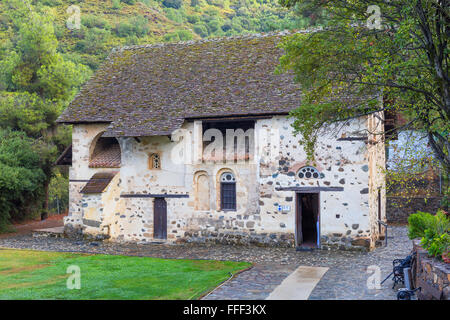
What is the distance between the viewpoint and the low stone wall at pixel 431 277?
27.0 feet

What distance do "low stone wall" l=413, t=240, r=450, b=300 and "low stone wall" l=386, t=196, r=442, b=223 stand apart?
16.0m

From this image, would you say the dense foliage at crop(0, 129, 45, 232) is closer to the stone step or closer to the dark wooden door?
the stone step

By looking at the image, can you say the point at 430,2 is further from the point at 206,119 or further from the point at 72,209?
the point at 72,209

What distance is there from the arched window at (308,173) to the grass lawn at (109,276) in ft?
15.5

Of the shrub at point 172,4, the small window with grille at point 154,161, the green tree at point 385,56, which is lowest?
the small window with grille at point 154,161

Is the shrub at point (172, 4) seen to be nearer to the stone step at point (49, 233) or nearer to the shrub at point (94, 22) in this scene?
the shrub at point (94, 22)

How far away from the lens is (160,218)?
1958 cm

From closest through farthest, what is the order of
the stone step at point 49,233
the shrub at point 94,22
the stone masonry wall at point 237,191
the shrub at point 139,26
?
the stone masonry wall at point 237,191 → the stone step at point 49,233 → the shrub at point 94,22 → the shrub at point 139,26

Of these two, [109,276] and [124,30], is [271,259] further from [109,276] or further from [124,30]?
[124,30]

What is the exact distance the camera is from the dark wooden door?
19.5m

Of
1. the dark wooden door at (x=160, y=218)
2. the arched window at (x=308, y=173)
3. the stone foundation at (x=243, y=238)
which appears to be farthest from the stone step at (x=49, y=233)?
the arched window at (x=308, y=173)

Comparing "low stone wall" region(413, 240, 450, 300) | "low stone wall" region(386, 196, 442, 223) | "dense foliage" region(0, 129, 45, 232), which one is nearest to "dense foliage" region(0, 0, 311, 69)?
"low stone wall" region(386, 196, 442, 223)

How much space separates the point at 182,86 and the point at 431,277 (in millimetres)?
13931

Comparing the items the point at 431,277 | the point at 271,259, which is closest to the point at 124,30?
the point at 271,259
